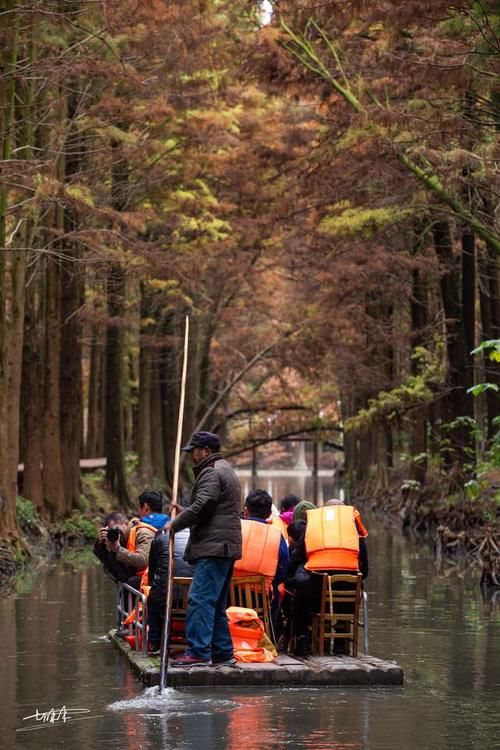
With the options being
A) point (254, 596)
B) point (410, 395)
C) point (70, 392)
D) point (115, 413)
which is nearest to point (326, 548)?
point (254, 596)

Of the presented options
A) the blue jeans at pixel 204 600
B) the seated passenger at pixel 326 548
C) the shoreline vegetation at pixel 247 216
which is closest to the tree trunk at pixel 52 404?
the shoreline vegetation at pixel 247 216

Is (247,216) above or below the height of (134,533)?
above

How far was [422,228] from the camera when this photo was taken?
36469mm

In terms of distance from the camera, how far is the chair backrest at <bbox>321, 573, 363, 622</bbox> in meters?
13.4

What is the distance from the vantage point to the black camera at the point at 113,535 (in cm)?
1440

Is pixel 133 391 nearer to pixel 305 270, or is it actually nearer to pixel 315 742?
pixel 305 270

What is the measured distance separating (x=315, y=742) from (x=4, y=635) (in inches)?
287

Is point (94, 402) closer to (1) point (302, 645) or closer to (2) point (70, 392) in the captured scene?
(2) point (70, 392)

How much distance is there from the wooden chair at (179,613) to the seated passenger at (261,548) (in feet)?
1.71

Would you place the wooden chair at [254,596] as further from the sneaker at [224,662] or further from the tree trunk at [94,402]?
the tree trunk at [94,402]

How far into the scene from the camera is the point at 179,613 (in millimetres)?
13336

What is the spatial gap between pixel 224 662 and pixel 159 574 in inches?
38.8

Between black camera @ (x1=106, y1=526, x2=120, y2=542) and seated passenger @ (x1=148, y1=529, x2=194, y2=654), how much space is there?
936mm

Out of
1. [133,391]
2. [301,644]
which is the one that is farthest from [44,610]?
[133,391]
